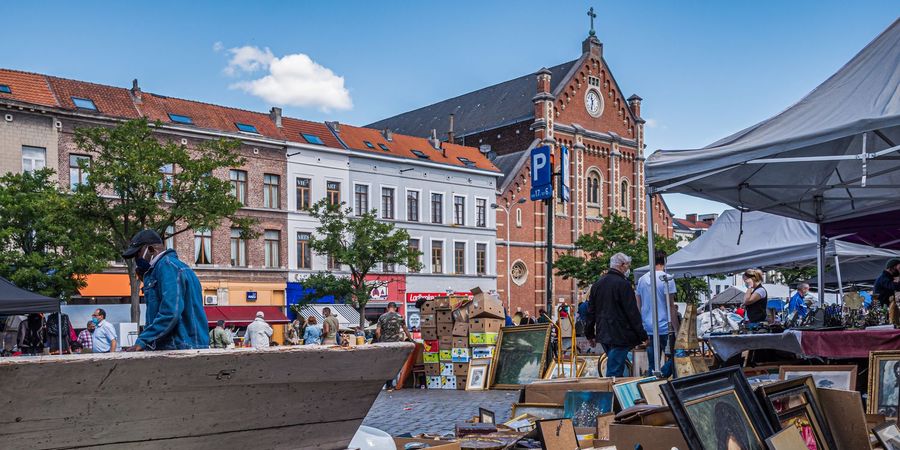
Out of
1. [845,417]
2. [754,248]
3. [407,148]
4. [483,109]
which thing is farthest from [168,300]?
[483,109]

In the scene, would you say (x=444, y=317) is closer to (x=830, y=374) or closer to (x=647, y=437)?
→ (x=830, y=374)

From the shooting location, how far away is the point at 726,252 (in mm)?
15172

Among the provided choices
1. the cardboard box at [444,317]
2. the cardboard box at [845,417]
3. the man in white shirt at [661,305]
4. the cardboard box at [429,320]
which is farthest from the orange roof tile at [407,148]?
the cardboard box at [845,417]

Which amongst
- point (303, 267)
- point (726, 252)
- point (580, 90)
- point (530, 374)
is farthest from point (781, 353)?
point (580, 90)

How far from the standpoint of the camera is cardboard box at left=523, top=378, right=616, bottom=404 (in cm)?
704

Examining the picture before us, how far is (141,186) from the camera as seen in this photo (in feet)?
91.1

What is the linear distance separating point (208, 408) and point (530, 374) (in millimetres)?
8968

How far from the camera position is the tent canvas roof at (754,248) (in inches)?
562

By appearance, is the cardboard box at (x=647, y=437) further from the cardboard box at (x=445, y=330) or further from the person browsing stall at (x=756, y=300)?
the cardboard box at (x=445, y=330)

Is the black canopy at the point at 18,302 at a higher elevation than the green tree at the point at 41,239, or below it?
below

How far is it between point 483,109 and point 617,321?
5208cm

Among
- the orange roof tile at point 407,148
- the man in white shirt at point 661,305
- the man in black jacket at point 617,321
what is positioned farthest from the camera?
the orange roof tile at point 407,148

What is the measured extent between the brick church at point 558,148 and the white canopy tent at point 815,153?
38987mm

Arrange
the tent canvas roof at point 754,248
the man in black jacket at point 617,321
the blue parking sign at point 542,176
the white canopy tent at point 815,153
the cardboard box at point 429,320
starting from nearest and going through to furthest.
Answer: the white canopy tent at point 815,153, the man in black jacket at point 617,321, the tent canvas roof at point 754,248, the cardboard box at point 429,320, the blue parking sign at point 542,176
